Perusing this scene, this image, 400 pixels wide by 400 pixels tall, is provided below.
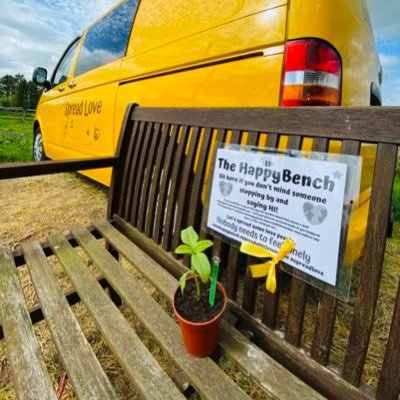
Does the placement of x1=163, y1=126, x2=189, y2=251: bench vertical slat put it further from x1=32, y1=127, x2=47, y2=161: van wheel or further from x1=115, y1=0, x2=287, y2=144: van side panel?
x1=32, y1=127, x2=47, y2=161: van wheel

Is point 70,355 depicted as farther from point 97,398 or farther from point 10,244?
point 10,244

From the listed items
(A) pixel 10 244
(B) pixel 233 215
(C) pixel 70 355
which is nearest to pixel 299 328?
(B) pixel 233 215

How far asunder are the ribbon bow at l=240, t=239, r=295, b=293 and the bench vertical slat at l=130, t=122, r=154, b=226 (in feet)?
2.74

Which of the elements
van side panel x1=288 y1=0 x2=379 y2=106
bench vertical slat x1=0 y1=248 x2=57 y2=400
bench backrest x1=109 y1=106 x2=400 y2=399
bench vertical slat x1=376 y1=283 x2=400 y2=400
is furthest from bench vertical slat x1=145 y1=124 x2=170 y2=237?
bench vertical slat x1=376 y1=283 x2=400 y2=400

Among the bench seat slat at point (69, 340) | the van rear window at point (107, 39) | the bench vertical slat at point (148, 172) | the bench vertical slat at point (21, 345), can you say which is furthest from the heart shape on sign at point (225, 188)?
the van rear window at point (107, 39)

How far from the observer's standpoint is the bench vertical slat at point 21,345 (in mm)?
773

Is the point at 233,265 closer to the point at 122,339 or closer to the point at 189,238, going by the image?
the point at 189,238

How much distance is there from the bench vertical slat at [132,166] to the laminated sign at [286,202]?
658 millimetres

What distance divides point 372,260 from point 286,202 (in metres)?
0.25

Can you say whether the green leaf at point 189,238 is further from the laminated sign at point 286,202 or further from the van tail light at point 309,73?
the van tail light at point 309,73

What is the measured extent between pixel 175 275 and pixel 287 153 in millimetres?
711

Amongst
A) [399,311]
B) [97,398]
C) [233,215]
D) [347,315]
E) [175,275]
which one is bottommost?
[347,315]

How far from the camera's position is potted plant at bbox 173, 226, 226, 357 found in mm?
791

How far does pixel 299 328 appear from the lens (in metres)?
0.83
